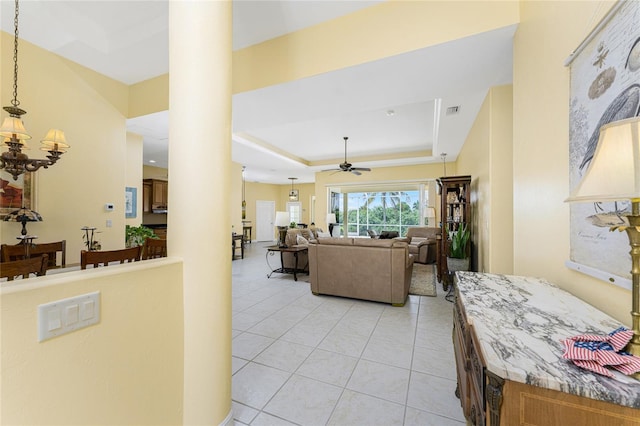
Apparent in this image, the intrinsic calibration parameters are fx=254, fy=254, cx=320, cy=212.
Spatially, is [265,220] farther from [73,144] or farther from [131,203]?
[73,144]

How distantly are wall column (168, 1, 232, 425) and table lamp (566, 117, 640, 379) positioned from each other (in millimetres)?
1511

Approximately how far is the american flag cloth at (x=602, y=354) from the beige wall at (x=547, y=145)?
338 millimetres

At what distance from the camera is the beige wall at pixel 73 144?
280 cm

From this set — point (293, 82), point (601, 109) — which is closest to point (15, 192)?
point (293, 82)

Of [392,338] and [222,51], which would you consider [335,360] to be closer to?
[392,338]

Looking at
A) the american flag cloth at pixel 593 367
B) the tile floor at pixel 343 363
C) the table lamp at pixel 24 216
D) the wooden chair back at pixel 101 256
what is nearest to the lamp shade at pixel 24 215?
the table lamp at pixel 24 216

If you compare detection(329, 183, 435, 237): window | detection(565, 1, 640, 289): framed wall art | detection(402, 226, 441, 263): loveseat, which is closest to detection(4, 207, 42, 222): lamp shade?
detection(565, 1, 640, 289): framed wall art

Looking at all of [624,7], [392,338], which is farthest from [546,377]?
[392,338]

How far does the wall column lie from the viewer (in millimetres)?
1360

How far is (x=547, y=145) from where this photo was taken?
4.94 ft

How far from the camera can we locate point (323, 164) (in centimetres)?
809

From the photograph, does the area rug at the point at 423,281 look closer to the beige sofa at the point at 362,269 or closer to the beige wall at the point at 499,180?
the beige sofa at the point at 362,269

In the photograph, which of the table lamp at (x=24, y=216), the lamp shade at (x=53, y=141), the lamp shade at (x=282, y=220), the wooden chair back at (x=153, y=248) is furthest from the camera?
the lamp shade at (x=282, y=220)

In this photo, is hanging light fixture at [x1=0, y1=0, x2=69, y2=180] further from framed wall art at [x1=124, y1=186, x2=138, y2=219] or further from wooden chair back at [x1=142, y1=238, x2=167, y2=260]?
framed wall art at [x1=124, y1=186, x2=138, y2=219]
